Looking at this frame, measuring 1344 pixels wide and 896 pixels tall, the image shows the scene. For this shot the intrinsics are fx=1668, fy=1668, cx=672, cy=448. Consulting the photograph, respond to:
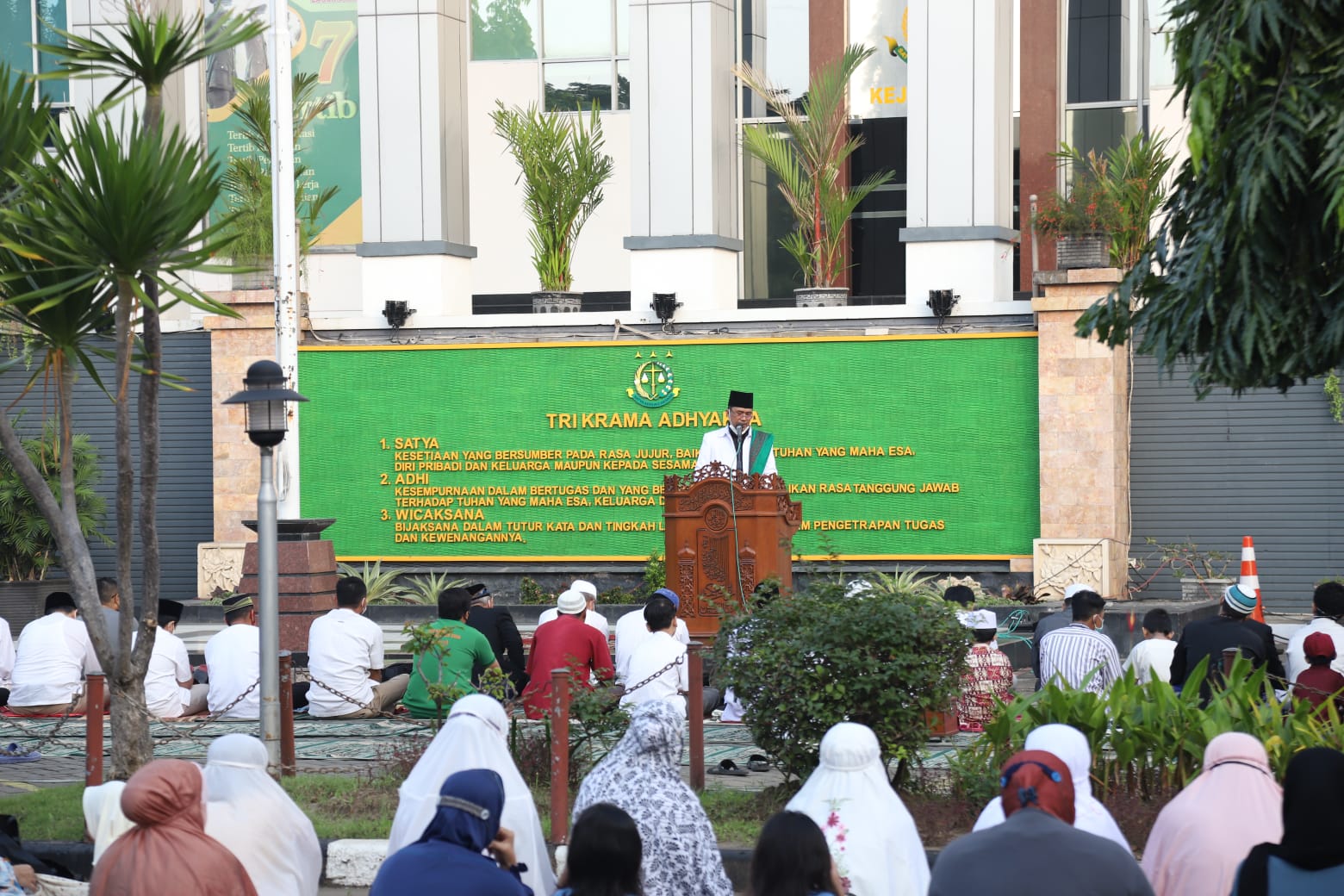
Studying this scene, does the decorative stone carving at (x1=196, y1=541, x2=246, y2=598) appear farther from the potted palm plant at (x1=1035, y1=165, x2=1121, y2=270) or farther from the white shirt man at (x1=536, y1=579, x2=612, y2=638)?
the potted palm plant at (x1=1035, y1=165, x2=1121, y2=270)

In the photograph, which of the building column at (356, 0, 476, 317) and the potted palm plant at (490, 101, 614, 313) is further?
the building column at (356, 0, 476, 317)

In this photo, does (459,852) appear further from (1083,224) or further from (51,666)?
(1083,224)

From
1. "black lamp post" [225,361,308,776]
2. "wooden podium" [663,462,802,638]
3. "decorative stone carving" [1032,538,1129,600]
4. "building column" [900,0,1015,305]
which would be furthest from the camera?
"building column" [900,0,1015,305]

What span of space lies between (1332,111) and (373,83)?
Result: 16.6m

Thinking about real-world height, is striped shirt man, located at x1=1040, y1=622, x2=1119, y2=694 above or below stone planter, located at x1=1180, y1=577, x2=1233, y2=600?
above

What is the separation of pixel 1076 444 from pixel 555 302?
6530 mm

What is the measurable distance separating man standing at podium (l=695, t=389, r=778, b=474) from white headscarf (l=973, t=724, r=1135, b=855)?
839cm

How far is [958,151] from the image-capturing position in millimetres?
19453

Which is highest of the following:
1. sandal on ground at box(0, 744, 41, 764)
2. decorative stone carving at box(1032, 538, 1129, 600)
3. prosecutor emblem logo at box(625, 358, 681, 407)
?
prosecutor emblem logo at box(625, 358, 681, 407)

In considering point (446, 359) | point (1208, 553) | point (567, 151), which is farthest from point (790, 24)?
point (1208, 553)

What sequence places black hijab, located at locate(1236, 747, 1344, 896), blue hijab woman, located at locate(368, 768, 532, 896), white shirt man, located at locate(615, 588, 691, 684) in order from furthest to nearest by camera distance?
white shirt man, located at locate(615, 588, 691, 684) < blue hijab woman, located at locate(368, 768, 532, 896) < black hijab, located at locate(1236, 747, 1344, 896)

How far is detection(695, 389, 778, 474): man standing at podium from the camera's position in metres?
14.7

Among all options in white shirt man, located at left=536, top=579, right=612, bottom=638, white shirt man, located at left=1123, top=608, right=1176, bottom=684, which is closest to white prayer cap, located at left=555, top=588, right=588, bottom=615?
white shirt man, located at left=536, top=579, right=612, bottom=638

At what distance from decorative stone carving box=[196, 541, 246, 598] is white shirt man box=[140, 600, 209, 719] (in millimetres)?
6556
